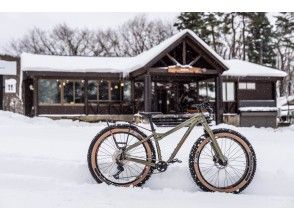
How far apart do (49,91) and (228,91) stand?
1115 centimetres

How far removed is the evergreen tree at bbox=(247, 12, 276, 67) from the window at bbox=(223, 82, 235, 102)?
17.8 metres

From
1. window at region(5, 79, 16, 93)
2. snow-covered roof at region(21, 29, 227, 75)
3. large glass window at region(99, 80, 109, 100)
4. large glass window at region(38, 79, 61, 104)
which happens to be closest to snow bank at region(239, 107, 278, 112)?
snow-covered roof at region(21, 29, 227, 75)

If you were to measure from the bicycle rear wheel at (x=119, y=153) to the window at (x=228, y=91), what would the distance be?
70.2 ft

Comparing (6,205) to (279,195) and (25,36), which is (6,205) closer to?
(279,195)

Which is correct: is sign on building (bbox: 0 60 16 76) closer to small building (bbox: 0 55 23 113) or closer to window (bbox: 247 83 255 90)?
small building (bbox: 0 55 23 113)

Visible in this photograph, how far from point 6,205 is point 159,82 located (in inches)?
864

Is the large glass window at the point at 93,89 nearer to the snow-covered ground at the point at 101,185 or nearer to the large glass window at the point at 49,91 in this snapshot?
the large glass window at the point at 49,91

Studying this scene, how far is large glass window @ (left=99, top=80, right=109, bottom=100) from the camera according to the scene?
2439cm

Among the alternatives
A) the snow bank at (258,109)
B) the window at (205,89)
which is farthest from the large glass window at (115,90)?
the snow bank at (258,109)

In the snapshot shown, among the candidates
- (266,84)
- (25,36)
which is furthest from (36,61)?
(25,36)

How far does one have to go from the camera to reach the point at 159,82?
25.7 metres

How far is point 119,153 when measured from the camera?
193 inches

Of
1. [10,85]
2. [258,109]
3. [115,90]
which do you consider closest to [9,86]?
[10,85]

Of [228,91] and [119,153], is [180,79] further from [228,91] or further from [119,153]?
[119,153]
